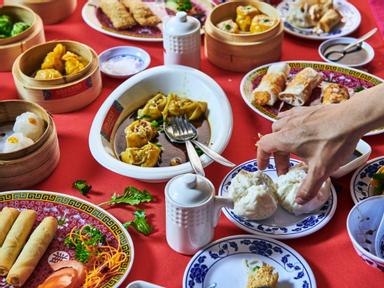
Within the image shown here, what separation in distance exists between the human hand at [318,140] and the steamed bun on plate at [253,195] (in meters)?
0.11

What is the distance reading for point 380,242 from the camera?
4.74ft

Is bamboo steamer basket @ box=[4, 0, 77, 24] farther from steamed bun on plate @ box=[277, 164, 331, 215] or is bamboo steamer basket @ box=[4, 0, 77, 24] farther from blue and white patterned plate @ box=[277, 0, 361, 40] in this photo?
steamed bun on plate @ box=[277, 164, 331, 215]

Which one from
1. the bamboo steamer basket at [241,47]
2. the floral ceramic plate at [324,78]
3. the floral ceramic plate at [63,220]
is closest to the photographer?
the floral ceramic plate at [63,220]

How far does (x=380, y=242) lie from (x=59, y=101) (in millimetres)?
1229

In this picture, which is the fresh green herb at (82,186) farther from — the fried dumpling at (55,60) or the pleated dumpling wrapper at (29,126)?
the fried dumpling at (55,60)

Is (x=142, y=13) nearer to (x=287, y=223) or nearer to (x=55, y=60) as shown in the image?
(x=55, y=60)

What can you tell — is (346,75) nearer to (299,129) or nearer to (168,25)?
(168,25)

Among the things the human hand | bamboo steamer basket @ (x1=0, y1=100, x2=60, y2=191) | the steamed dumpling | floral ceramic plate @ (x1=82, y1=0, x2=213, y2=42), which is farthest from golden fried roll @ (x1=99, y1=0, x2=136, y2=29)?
the human hand

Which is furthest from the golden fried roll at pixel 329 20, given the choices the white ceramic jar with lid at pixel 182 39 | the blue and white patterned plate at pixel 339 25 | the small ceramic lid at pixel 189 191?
the small ceramic lid at pixel 189 191

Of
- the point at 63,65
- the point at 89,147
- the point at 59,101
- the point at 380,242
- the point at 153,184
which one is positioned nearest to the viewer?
the point at 380,242

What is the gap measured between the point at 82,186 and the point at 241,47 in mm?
918

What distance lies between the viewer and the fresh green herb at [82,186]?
1678 mm

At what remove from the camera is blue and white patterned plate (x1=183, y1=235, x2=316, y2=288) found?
1.37 metres

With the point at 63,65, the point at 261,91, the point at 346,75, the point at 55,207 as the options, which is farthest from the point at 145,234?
the point at 346,75
